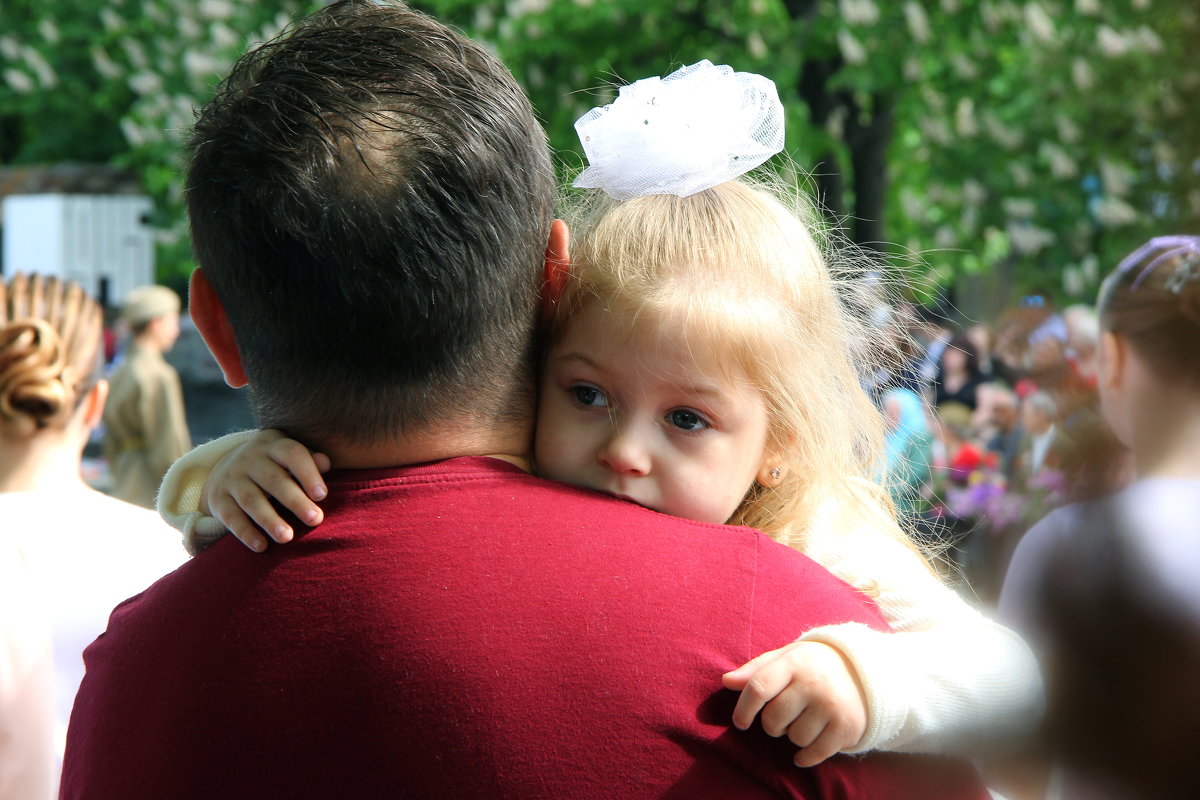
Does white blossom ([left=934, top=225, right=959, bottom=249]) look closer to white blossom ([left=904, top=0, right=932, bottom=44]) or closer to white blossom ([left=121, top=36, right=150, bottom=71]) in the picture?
white blossom ([left=904, top=0, right=932, bottom=44])

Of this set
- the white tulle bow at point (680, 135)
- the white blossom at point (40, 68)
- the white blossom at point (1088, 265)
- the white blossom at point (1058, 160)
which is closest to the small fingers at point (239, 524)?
→ the white tulle bow at point (680, 135)

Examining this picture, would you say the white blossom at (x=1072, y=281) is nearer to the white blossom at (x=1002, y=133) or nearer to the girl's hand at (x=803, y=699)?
the white blossom at (x=1002, y=133)

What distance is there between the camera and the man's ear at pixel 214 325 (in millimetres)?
1434

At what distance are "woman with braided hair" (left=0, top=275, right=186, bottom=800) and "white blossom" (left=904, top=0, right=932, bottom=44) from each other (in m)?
6.17

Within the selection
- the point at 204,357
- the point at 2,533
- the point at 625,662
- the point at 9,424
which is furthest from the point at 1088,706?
the point at 204,357

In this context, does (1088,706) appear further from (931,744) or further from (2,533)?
(2,533)

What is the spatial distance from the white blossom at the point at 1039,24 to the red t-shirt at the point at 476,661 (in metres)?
6.53

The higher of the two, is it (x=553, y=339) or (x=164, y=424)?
(x=553, y=339)

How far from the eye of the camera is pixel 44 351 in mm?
3059

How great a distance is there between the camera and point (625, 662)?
1.11 meters

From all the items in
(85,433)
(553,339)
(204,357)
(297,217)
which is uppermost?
(297,217)

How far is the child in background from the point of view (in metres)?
1.43

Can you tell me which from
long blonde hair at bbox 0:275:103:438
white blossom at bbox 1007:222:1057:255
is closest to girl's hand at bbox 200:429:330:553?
long blonde hair at bbox 0:275:103:438

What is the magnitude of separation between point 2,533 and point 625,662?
5.80ft
